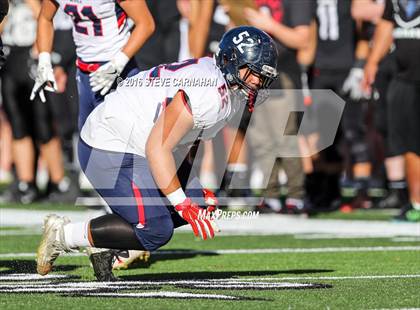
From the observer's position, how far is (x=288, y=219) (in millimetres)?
10961

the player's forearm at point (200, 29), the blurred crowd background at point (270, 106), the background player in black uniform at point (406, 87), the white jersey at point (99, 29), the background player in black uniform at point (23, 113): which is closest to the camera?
the white jersey at point (99, 29)

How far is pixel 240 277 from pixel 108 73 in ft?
5.59

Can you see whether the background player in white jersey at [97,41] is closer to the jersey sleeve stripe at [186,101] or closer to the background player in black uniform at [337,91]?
the jersey sleeve stripe at [186,101]

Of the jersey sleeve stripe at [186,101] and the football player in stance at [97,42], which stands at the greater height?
the jersey sleeve stripe at [186,101]

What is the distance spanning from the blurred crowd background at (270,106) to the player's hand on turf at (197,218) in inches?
197

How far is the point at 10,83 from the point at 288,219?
3.77 meters

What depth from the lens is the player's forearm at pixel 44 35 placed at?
793 centimetres

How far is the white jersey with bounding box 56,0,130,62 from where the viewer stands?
25.8 ft

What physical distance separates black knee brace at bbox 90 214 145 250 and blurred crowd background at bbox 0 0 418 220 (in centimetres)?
463

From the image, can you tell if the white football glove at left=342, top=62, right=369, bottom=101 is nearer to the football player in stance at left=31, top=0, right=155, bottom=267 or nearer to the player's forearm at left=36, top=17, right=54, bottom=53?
the football player in stance at left=31, top=0, right=155, bottom=267

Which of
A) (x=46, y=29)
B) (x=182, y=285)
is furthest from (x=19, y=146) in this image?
(x=182, y=285)

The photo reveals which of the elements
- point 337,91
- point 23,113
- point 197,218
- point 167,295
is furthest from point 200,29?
point 167,295

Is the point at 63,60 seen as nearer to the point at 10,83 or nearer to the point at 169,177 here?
the point at 10,83

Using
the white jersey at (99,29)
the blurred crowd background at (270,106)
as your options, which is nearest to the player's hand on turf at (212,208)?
the white jersey at (99,29)
